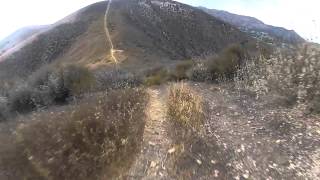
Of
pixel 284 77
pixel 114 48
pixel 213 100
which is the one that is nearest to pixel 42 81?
pixel 213 100

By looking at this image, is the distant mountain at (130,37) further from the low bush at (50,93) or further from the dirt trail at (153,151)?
the dirt trail at (153,151)

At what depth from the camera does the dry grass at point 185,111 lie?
10.3m

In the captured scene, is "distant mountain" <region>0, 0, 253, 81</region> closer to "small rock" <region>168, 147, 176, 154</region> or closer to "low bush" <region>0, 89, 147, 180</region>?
"low bush" <region>0, 89, 147, 180</region>

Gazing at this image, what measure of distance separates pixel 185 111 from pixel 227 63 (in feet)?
38.2

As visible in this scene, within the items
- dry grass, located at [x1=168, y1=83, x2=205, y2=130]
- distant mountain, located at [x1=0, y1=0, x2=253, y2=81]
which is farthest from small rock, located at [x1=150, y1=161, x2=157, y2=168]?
distant mountain, located at [x1=0, y1=0, x2=253, y2=81]

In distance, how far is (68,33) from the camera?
87.2m

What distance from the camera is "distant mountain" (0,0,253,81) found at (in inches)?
2628

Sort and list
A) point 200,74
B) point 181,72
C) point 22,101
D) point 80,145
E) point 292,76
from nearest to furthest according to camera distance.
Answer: point 80,145 → point 292,76 → point 22,101 → point 200,74 → point 181,72

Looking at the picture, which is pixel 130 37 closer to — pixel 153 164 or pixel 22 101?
pixel 22 101

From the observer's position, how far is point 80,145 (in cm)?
819

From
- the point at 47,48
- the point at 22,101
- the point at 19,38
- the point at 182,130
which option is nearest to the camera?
the point at 182,130

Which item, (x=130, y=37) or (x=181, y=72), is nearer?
(x=181, y=72)

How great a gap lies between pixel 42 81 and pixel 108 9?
74.9m

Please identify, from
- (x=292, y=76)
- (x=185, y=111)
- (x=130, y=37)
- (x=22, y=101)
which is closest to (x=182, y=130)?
(x=185, y=111)
